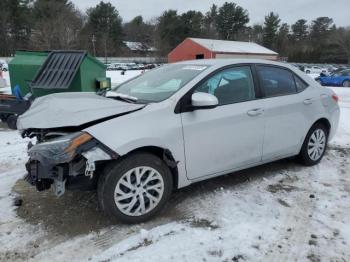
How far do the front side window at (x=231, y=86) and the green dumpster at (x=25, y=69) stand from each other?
5.66 metres

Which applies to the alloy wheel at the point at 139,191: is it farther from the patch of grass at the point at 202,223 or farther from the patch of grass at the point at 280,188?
the patch of grass at the point at 280,188

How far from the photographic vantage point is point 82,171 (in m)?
3.16

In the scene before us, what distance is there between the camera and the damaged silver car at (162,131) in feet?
10.4

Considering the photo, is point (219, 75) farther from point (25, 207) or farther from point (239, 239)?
point (25, 207)

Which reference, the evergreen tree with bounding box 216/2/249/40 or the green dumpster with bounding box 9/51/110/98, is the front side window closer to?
the green dumpster with bounding box 9/51/110/98

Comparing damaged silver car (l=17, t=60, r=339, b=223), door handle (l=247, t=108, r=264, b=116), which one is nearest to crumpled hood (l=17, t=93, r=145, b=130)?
damaged silver car (l=17, t=60, r=339, b=223)

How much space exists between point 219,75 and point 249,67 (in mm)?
534

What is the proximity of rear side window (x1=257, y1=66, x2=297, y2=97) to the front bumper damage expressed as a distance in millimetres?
2232

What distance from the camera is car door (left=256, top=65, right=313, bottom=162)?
4355 mm

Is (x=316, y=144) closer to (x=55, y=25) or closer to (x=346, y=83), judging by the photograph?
(x=346, y=83)

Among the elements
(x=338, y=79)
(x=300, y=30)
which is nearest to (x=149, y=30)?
(x=300, y=30)

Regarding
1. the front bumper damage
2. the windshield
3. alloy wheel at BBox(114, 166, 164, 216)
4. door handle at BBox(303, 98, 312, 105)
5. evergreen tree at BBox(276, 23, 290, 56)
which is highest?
evergreen tree at BBox(276, 23, 290, 56)

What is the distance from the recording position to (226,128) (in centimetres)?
389

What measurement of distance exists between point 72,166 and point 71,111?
21.9 inches
